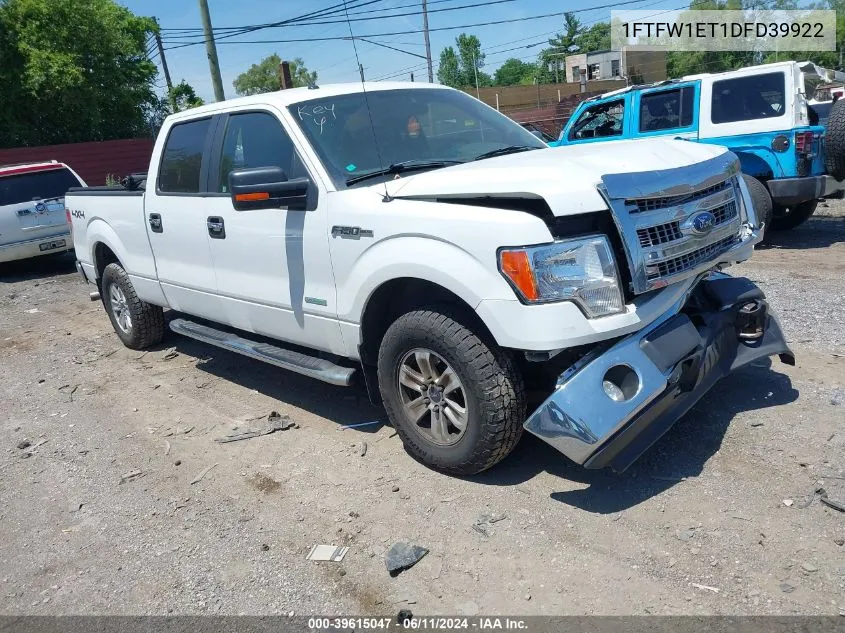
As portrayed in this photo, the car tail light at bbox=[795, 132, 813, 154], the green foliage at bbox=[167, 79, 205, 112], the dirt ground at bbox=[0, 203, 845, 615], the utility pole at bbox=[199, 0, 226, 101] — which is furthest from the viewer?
the green foliage at bbox=[167, 79, 205, 112]

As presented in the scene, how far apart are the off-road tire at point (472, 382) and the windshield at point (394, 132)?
0.98 metres

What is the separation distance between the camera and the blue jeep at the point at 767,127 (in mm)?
8109

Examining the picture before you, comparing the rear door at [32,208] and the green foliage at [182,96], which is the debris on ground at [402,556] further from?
the green foliage at [182,96]

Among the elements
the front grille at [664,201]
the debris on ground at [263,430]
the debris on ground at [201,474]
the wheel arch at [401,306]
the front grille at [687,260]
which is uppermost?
the front grille at [664,201]

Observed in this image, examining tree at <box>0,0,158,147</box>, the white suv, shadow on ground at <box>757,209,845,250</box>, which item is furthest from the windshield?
tree at <box>0,0,158,147</box>

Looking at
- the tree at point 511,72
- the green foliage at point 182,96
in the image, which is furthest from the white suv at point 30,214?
the tree at point 511,72

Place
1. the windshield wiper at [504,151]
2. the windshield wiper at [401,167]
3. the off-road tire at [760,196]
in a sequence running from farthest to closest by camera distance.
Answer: the off-road tire at [760,196]
the windshield wiper at [504,151]
the windshield wiper at [401,167]

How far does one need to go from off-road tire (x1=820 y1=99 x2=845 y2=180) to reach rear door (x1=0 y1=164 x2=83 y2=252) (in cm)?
1042

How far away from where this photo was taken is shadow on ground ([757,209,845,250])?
28.4 ft

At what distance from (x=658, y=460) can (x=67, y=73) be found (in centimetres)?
2337

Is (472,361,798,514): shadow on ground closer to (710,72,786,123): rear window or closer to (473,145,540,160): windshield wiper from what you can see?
(473,145,540,160): windshield wiper

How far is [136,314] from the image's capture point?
632cm

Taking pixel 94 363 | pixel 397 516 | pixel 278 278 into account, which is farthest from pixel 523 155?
pixel 94 363

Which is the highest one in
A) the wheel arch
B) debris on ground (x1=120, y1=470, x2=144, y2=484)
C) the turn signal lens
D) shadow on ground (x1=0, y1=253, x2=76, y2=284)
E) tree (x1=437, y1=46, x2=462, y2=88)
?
tree (x1=437, y1=46, x2=462, y2=88)
